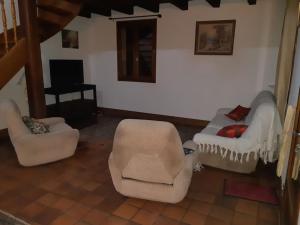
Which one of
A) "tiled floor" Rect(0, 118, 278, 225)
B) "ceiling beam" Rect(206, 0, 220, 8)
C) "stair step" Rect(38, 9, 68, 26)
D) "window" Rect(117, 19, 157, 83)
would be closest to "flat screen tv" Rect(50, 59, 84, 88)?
"window" Rect(117, 19, 157, 83)

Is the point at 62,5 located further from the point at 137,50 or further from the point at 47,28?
the point at 137,50

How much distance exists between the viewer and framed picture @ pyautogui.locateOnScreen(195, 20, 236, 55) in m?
4.29

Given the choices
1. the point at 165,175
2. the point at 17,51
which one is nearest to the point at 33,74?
the point at 17,51

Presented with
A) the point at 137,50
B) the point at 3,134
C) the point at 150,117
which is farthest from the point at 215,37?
the point at 3,134

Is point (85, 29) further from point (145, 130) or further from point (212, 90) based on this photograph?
point (145, 130)

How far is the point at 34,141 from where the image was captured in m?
2.85

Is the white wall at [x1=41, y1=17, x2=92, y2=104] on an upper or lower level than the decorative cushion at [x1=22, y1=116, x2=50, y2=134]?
upper

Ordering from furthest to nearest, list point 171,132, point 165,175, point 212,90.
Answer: point 212,90
point 165,175
point 171,132

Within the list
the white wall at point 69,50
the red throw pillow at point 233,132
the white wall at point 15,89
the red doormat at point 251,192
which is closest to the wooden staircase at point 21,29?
the white wall at point 15,89

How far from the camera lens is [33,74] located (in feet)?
11.6

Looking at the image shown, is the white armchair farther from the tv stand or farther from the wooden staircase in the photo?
the tv stand

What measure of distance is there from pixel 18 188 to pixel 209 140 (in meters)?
2.14

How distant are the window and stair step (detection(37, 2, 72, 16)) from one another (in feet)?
5.41

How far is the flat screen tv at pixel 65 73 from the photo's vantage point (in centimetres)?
481
